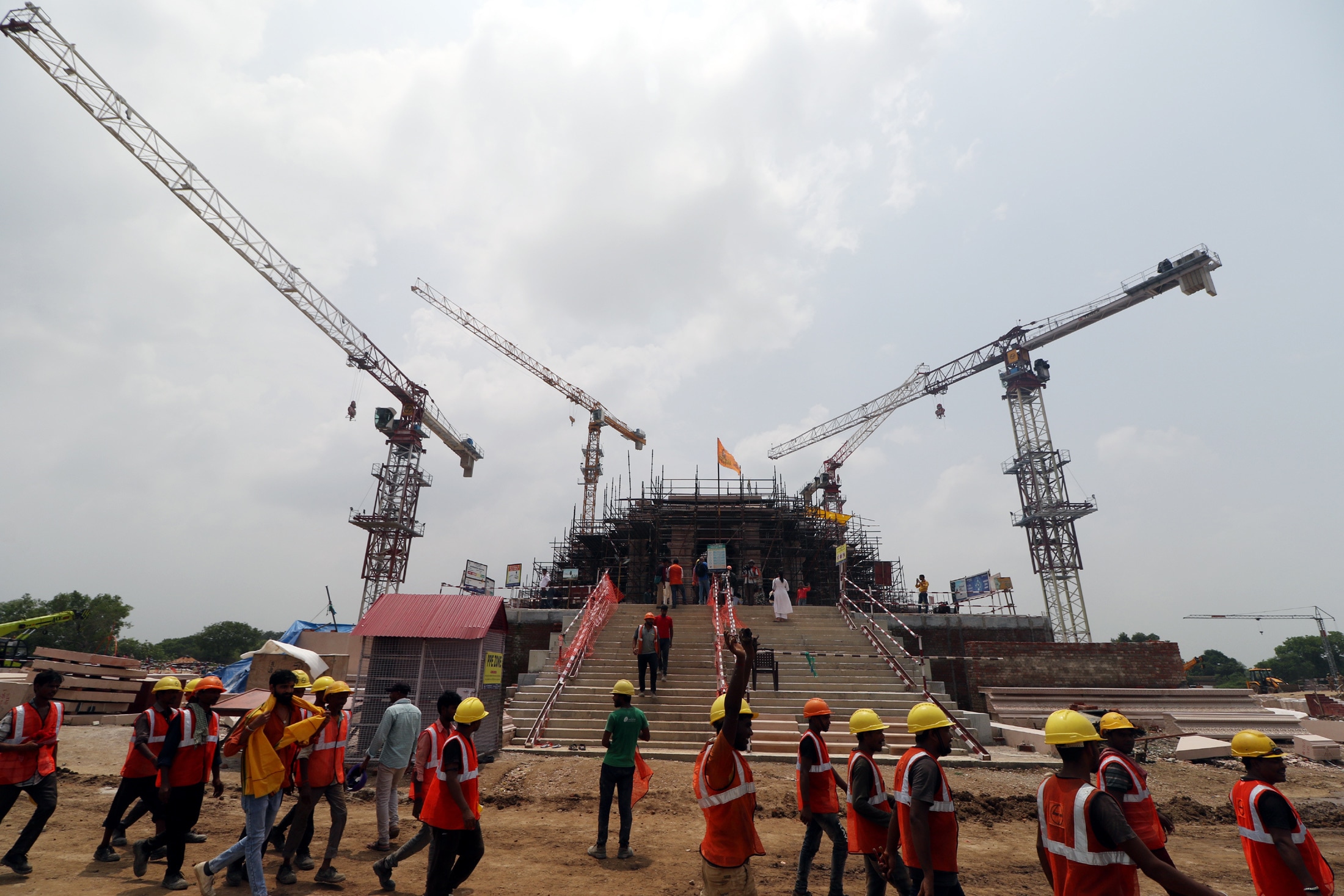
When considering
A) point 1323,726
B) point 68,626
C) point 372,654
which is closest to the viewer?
point 372,654

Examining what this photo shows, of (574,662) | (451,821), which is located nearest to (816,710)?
(451,821)

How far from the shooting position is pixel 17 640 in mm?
23109

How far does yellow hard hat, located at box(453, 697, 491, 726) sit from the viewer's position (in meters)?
5.04

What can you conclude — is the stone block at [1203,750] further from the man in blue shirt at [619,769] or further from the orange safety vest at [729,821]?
the orange safety vest at [729,821]

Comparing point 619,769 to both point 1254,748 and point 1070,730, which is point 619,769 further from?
point 1254,748

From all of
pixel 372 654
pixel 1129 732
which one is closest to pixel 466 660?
pixel 372 654

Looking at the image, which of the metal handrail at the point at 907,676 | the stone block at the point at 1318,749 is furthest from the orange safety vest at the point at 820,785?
the stone block at the point at 1318,749

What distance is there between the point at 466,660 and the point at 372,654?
1.51 m

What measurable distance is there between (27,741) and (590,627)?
38.8 feet

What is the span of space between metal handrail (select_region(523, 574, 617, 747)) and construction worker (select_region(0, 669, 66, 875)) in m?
7.38

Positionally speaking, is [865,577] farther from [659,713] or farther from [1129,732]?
[1129,732]

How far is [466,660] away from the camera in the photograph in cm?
1084

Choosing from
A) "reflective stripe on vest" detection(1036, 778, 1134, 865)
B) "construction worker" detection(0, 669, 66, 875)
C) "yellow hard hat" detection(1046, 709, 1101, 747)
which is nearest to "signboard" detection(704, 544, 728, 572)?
"construction worker" detection(0, 669, 66, 875)

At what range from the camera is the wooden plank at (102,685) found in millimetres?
15258
